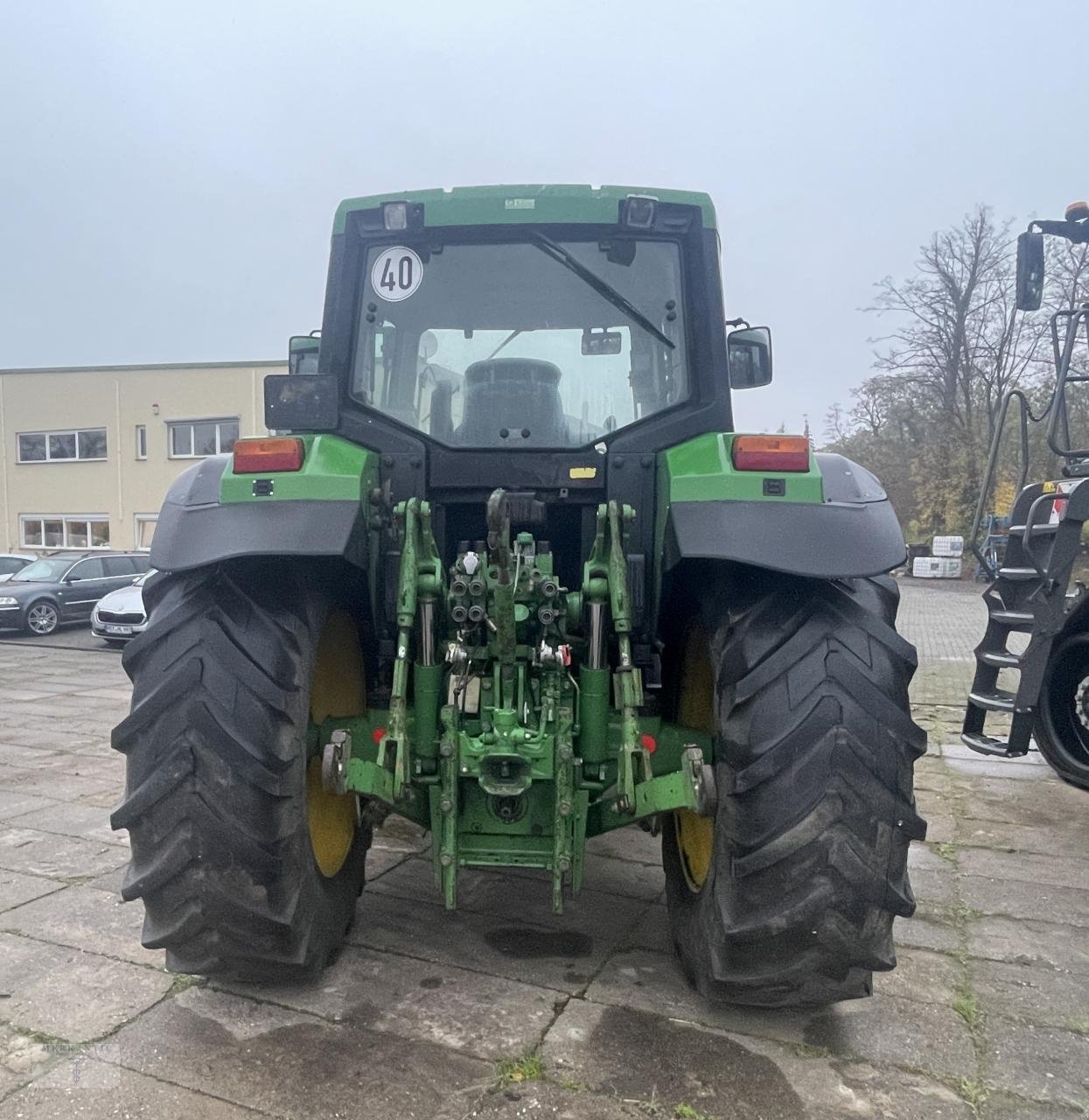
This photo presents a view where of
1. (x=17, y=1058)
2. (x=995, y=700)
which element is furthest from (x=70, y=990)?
(x=995, y=700)

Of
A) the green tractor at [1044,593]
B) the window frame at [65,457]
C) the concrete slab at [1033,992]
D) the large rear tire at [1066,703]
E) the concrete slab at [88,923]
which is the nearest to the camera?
the concrete slab at [1033,992]

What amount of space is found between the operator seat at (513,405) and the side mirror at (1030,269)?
306cm

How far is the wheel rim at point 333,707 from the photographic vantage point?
312 centimetres

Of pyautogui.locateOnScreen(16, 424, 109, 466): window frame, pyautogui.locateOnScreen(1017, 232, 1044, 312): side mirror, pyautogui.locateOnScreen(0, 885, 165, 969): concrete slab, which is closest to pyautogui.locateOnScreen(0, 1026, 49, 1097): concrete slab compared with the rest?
pyautogui.locateOnScreen(0, 885, 165, 969): concrete slab

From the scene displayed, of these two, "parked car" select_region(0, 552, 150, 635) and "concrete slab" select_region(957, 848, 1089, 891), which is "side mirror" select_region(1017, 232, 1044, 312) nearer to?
"concrete slab" select_region(957, 848, 1089, 891)

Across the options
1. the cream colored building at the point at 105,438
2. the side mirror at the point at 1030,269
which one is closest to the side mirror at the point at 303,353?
the side mirror at the point at 1030,269

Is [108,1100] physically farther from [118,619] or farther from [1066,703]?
[118,619]

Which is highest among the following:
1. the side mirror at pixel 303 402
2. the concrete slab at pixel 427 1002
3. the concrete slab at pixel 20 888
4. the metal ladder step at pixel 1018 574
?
the side mirror at pixel 303 402

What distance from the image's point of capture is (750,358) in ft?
12.5

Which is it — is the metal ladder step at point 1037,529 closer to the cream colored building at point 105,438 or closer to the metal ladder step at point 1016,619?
the metal ladder step at point 1016,619

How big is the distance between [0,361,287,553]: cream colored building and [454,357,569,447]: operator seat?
22680mm

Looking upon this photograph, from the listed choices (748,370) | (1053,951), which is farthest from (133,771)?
(1053,951)

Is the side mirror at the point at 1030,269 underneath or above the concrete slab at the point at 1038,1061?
above

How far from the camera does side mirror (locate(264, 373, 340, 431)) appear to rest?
323 centimetres
